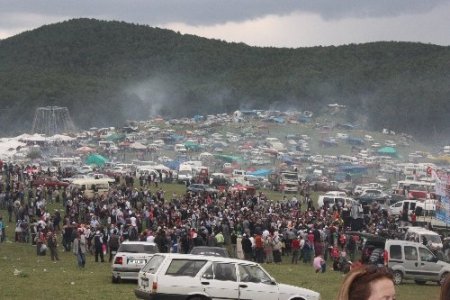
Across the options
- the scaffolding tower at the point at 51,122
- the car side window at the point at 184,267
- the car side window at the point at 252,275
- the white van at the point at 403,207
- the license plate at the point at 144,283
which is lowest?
the license plate at the point at 144,283

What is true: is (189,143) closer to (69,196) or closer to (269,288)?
(69,196)

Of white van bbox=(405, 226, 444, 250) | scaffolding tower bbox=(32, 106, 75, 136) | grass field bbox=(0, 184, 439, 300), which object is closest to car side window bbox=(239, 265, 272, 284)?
grass field bbox=(0, 184, 439, 300)

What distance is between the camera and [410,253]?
2969 centimetres

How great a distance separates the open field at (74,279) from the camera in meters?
22.1

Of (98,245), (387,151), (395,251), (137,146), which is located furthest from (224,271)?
(387,151)

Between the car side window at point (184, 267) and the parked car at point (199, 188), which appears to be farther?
the parked car at point (199, 188)

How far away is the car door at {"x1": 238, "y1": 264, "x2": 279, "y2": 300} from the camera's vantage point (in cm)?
1811

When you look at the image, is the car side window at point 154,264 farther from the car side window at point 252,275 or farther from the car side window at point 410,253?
the car side window at point 410,253

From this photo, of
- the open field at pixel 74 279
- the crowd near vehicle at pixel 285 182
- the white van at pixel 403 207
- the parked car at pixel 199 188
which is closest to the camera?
the open field at pixel 74 279

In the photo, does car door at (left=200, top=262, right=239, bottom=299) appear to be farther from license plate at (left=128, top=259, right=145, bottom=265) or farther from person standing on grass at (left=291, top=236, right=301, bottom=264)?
person standing on grass at (left=291, top=236, right=301, bottom=264)

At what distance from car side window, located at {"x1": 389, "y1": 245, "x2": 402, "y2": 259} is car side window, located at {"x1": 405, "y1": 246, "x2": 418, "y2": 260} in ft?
0.68

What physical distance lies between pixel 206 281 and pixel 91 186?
4084 centimetres

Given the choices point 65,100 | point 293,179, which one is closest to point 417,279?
point 293,179

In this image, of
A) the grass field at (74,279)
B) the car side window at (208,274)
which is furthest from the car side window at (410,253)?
the car side window at (208,274)
